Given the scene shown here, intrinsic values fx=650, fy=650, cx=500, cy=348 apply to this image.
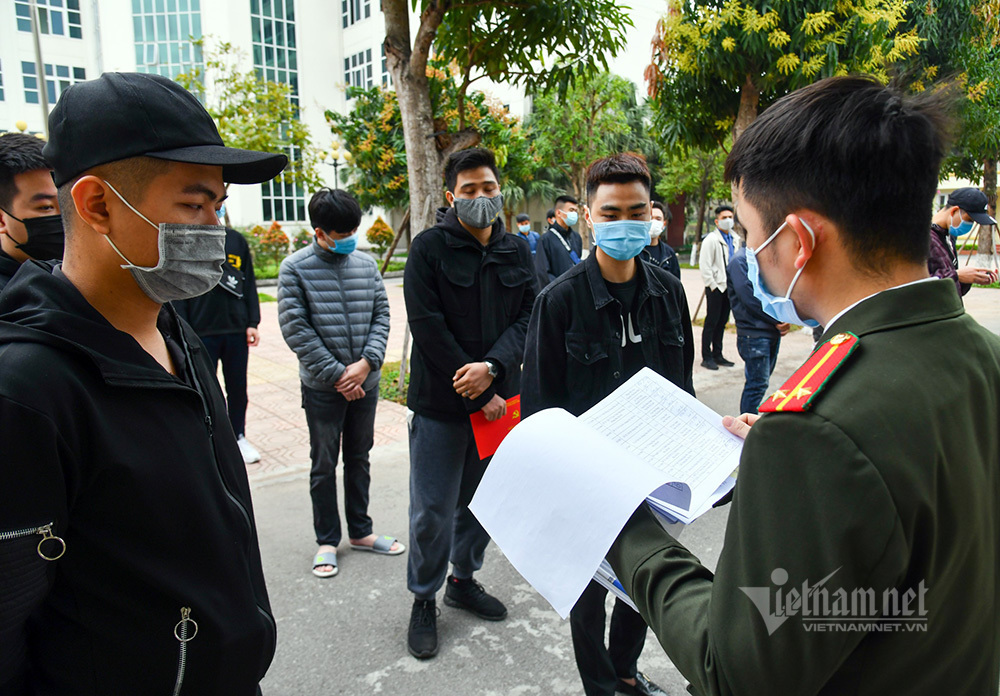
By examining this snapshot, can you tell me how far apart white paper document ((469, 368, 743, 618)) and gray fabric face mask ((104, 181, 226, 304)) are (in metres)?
0.82

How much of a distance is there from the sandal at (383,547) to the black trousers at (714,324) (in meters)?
5.65

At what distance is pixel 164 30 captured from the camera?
34844mm

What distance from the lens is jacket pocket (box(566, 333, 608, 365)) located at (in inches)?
94.0

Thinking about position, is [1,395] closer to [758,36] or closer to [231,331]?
[231,331]

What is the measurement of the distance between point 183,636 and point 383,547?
2.54 meters

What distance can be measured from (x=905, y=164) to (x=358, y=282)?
3115 millimetres

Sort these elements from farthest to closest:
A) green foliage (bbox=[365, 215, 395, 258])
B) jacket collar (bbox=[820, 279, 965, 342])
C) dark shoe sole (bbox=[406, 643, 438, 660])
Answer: green foliage (bbox=[365, 215, 395, 258]) < dark shoe sole (bbox=[406, 643, 438, 660]) < jacket collar (bbox=[820, 279, 965, 342])

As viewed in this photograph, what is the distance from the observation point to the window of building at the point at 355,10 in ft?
122

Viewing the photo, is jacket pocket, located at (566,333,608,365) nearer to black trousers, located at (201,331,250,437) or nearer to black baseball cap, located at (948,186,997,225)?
black trousers, located at (201,331,250,437)

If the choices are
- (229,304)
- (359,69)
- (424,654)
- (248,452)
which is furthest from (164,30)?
(424,654)

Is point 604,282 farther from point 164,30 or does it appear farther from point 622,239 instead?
point 164,30

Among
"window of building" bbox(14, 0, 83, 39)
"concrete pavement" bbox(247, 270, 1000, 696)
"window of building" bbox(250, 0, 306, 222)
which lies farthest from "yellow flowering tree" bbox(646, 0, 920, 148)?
"window of building" bbox(14, 0, 83, 39)

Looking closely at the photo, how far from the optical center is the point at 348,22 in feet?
127

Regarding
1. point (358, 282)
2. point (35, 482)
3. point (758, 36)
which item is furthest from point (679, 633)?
point (758, 36)
